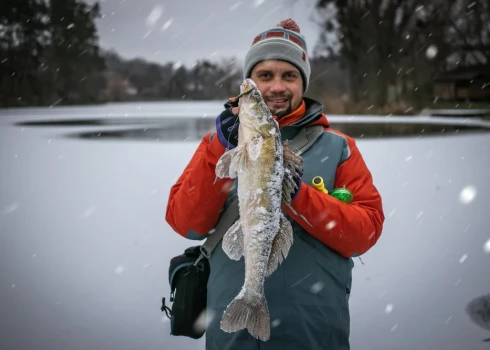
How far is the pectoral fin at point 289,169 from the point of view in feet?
5.80

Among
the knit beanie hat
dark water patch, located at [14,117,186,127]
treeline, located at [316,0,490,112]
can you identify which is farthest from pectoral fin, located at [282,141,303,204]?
dark water patch, located at [14,117,186,127]

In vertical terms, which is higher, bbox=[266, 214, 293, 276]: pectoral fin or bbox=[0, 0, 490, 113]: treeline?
bbox=[0, 0, 490, 113]: treeline

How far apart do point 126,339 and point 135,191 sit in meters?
4.64

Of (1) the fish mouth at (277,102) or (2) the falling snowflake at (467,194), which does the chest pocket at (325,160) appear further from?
(2) the falling snowflake at (467,194)

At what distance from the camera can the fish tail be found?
179 centimetres

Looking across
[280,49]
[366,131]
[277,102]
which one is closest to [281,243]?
[277,102]

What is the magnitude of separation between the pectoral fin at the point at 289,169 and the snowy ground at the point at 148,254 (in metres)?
2.47

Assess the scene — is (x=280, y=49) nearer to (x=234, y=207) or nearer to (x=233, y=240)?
(x=234, y=207)

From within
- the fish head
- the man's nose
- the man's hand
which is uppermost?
the man's nose

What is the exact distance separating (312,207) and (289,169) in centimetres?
22

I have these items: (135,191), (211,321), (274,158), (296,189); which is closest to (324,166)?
(296,189)

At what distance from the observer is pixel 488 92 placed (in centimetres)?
1580

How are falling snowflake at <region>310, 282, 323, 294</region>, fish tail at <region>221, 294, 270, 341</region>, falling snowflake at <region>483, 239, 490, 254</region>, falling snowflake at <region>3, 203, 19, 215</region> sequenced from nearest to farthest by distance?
1. fish tail at <region>221, 294, 270, 341</region>
2. falling snowflake at <region>310, 282, 323, 294</region>
3. falling snowflake at <region>483, 239, 490, 254</region>
4. falling snowflake at <region>3, 203, 19, 215</region>

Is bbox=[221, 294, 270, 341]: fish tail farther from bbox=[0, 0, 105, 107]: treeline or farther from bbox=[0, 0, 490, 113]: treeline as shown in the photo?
bbox=[0, 0, 105, 107]: treeline
